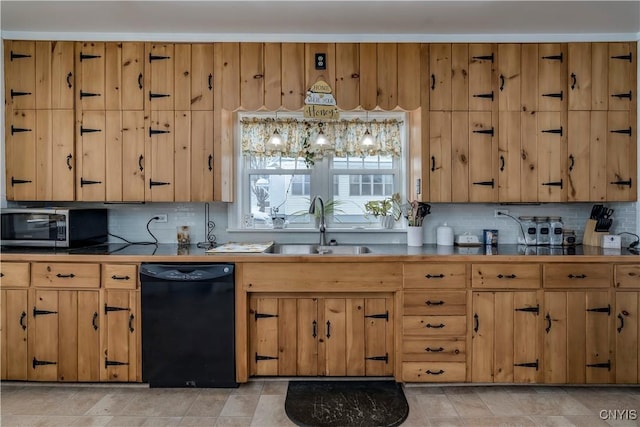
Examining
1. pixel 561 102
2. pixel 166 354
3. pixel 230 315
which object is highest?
pixel 561 102

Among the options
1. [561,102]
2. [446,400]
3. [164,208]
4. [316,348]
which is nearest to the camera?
[446,400]

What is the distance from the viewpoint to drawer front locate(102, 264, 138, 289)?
262 centimetres

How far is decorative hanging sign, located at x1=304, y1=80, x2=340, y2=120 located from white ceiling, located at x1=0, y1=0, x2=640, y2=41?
45 cm

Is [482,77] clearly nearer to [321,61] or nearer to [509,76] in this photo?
[509,76]

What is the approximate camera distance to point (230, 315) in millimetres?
2611

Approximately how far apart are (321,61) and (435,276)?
1.81m

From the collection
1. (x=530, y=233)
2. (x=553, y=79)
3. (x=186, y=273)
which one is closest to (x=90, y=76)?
(x=186, y=273)

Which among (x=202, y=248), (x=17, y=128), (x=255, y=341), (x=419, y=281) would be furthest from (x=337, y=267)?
(x=17, y=128)

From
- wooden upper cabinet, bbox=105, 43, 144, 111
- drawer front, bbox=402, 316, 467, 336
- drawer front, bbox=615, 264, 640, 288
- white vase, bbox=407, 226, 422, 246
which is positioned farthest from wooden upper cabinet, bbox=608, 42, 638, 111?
wooden upper cabinet, bbox=105, 43, 144, 111

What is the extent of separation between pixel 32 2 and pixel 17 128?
36.8 inches

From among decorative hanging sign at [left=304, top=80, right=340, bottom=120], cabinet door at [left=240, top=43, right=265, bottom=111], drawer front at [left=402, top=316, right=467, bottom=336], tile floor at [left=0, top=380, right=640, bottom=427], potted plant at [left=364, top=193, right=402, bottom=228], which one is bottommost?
tile floor at [left=0, top=380, right=640, bottom=427]

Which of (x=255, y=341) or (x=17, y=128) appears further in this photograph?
(x=17, y=128)

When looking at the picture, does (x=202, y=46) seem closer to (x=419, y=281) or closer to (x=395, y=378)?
(x=419, y=281)

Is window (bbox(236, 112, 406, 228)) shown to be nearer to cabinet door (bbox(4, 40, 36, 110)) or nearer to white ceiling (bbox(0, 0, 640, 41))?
white ceiling (bbox(0, 0, 640, 41))
